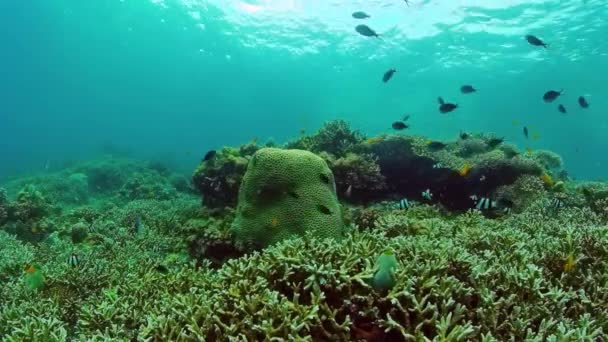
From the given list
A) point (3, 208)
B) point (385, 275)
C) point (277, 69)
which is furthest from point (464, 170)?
point (277, 69)

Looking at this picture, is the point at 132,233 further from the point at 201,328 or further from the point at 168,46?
the point at 168,46

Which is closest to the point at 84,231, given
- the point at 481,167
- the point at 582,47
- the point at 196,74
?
the point at 481,167

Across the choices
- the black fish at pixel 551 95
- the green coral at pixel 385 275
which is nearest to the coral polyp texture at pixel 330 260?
the green coral at pixel 385 275

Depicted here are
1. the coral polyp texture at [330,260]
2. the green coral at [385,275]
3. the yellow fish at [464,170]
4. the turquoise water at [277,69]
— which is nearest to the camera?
the coral polyp texture at [330,260]

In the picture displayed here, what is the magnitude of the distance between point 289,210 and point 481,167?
6.68 meters

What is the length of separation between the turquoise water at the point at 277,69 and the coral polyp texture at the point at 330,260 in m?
5.61

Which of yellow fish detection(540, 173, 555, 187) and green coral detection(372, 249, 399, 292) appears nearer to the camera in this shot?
green coral detection(372, 249, 399, 292)

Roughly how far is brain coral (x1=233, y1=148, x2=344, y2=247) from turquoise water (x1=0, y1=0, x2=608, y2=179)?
26.9 ft

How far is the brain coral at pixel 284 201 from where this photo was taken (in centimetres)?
627

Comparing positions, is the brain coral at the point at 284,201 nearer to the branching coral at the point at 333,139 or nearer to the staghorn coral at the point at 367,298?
the staghorn coral at the point at 367,298

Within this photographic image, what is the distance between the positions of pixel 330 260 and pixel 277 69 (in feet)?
195

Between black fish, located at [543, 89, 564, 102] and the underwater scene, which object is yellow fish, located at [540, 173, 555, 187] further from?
black fish, located at [543, 89, 564, 102]

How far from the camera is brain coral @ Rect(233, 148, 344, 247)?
6.27 m

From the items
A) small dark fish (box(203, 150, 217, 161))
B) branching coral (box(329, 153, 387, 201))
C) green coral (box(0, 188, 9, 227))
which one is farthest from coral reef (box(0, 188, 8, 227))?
branching coral (box(329, 153, 387, 201))
